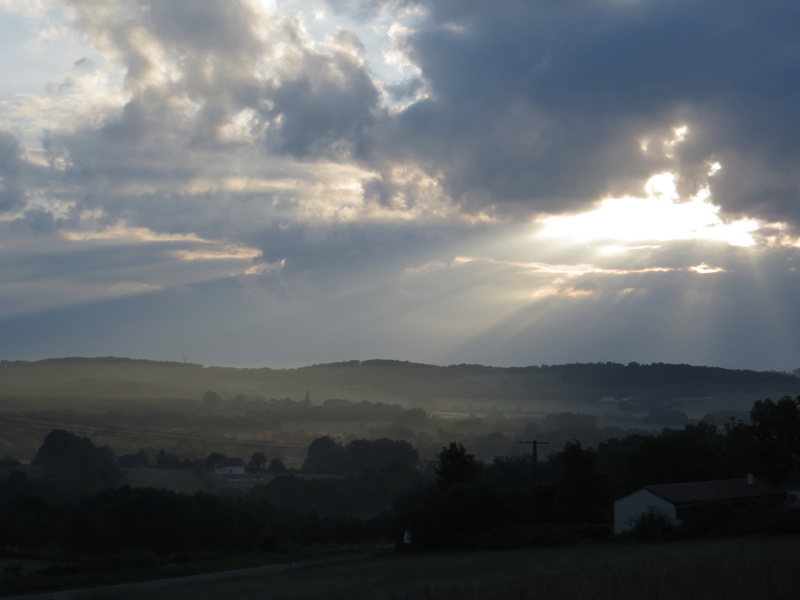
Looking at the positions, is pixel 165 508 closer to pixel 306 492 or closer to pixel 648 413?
pixel 306 492

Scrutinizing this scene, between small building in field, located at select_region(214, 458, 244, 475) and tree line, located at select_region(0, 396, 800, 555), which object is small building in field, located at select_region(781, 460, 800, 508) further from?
small building in field, located at select_region(214, 458, 244, 475)

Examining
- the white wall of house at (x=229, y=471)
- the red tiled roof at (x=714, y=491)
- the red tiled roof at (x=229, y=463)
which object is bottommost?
the white wall of house at (x=229, y=471)

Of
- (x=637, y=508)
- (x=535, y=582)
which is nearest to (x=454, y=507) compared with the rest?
(x=637, y=508)

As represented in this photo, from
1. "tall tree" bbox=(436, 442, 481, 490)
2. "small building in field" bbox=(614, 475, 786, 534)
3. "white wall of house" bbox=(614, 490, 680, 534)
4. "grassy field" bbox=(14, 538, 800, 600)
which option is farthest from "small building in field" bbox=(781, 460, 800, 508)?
"tall tree" bbox=(436, 442, 481, 490)

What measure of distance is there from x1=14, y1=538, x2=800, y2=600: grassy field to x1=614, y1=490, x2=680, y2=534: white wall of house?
36.0 ft

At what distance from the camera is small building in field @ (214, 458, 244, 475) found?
338ft

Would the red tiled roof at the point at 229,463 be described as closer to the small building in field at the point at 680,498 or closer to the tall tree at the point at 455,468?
the tall tree at the point at 455,468

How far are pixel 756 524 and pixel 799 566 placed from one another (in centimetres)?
2087

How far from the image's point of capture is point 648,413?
178250mm

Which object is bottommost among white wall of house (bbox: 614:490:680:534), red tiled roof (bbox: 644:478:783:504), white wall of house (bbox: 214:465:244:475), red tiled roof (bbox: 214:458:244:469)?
white wall of house (bbox: 214:465:244:475)

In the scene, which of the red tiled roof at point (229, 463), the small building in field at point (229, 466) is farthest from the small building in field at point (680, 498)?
the red tiled roof at point (229, 463)

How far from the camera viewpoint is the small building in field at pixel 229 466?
103 meters

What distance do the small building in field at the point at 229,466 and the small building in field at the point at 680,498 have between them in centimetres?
6670

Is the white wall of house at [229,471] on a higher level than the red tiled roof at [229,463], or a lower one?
lower
